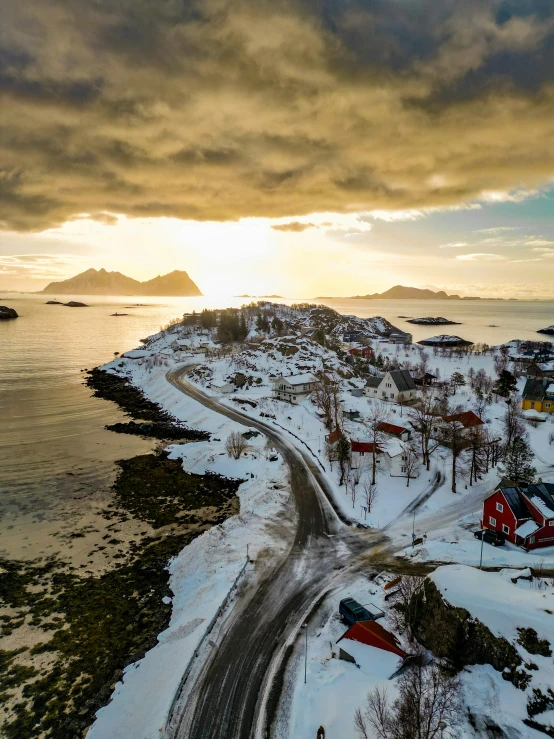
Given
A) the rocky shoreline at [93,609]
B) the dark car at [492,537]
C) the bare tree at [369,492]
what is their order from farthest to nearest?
the bare tree at [369,492]
the dark car at [492,537]
the rocky shoreline at [93,609]

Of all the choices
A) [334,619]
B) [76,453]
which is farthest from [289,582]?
[76,453]

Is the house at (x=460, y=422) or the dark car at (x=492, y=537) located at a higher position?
the house at (x=460, y=422)

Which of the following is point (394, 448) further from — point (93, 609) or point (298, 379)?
point (298, 379)

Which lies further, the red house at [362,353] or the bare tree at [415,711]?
the red house at [362,353]

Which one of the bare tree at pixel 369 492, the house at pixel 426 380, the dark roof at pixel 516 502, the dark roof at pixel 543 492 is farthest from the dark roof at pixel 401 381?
the dark roof at pixel 516 502

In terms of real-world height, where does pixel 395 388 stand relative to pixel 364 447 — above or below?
above

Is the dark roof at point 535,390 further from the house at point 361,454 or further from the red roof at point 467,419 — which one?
the house at point 361,454

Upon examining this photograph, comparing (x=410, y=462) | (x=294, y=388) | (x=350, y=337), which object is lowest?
(x=410, y=462)

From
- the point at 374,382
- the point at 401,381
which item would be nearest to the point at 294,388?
the point at 374,382
